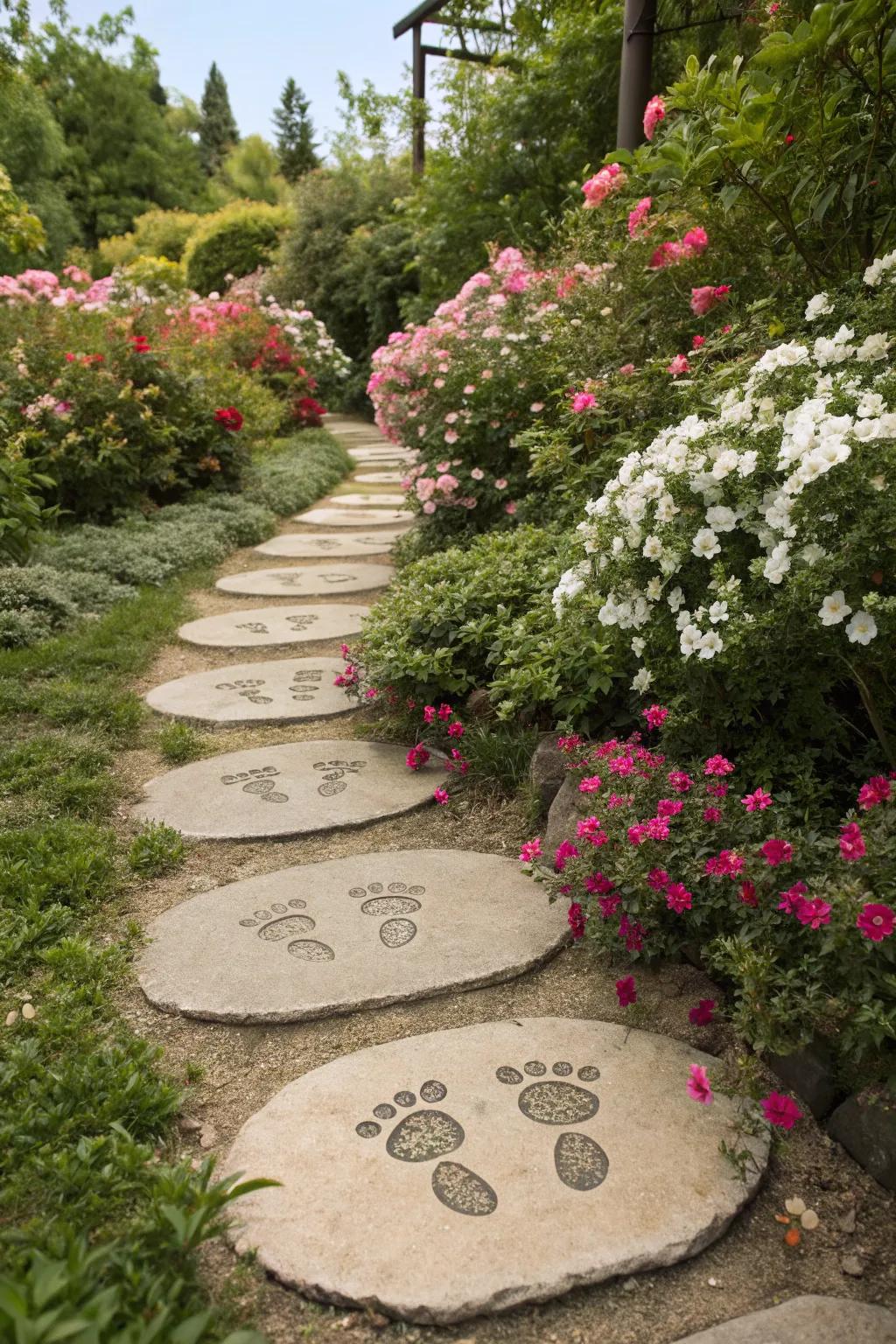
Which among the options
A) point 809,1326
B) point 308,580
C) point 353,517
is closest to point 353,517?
point 353,517

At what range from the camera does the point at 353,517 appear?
6129mm

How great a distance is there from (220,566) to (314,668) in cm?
174

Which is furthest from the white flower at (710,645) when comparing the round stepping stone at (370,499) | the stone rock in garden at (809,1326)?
the round stepping stone at (370,499)

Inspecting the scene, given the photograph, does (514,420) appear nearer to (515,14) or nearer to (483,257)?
(483,257)

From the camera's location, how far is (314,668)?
11.4 feet

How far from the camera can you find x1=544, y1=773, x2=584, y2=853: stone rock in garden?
2102 mm

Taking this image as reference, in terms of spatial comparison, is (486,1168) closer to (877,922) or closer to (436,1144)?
(436,1144)

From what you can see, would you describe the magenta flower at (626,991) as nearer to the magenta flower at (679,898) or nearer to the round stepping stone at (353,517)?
the magenta flower at (679,898)

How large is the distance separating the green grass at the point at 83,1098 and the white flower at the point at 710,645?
1.14 m

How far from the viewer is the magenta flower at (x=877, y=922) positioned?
1.26m

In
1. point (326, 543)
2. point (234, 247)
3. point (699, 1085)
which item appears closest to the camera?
point (699, 1085)

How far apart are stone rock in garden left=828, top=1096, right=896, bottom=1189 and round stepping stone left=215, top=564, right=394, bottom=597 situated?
339cm

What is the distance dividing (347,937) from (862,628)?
1126 millimetres

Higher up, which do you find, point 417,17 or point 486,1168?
point 417,17
